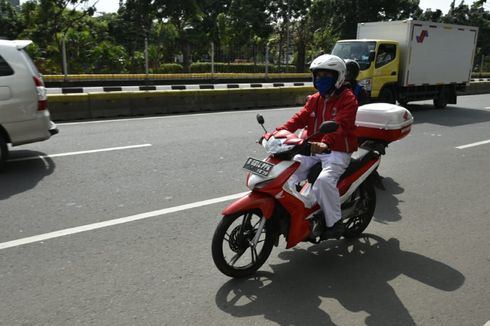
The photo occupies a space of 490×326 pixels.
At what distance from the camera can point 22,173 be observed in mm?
6199

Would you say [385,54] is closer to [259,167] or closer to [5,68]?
[5,68]

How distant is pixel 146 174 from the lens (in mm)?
6250

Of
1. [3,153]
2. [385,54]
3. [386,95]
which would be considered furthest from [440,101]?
[3,153]

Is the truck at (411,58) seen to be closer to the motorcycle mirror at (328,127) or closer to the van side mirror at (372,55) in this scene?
the van side mirror at (372,55)

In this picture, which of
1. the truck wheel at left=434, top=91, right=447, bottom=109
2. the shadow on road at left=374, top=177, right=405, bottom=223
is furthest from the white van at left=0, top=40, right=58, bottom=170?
the truck wheel at left=434, top=91, right=447, bottom=109

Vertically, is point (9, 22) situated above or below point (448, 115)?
above

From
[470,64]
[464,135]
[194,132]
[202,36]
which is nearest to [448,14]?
[202,36]

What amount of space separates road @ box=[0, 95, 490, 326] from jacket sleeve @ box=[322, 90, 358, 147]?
110cm

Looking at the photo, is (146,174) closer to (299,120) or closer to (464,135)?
(299,120)

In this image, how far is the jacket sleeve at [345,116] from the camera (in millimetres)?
3797

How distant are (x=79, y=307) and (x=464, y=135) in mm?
9497

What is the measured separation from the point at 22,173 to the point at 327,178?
14.5ft

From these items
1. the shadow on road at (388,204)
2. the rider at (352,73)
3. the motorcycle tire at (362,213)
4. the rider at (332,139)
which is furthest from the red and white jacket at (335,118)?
the rider at (352,73)

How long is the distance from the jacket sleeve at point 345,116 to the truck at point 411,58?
32.6 feet
